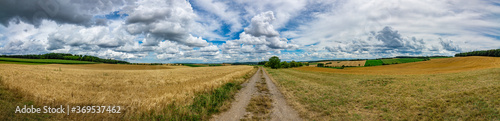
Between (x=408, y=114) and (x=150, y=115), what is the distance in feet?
38.9

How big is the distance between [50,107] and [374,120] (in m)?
14.0

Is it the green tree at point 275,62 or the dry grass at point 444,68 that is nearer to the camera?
the dry grass at point 444,68

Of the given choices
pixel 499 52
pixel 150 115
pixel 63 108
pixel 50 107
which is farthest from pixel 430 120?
pixel 499 52

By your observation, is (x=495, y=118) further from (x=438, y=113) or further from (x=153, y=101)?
(x=153, y=101)

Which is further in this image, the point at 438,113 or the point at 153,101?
the point at 153,101

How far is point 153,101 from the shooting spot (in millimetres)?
8805

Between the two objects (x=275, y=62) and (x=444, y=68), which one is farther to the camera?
(x=275, y=62)

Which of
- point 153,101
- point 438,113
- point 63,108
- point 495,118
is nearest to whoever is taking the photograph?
point 495,118

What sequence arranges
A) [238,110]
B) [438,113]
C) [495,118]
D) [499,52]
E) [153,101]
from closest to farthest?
[495,118], [438,113], [153,101], [238,110], [499,52]

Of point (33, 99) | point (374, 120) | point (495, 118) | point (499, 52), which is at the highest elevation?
point (499, 52)

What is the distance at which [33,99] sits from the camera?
26.4 feet

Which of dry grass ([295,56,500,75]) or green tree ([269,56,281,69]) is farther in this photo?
green tree ([269,56,281,69])

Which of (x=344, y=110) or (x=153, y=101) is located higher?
(x=153, y=101)

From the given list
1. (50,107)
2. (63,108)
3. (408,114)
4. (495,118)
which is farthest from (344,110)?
(50,107)
